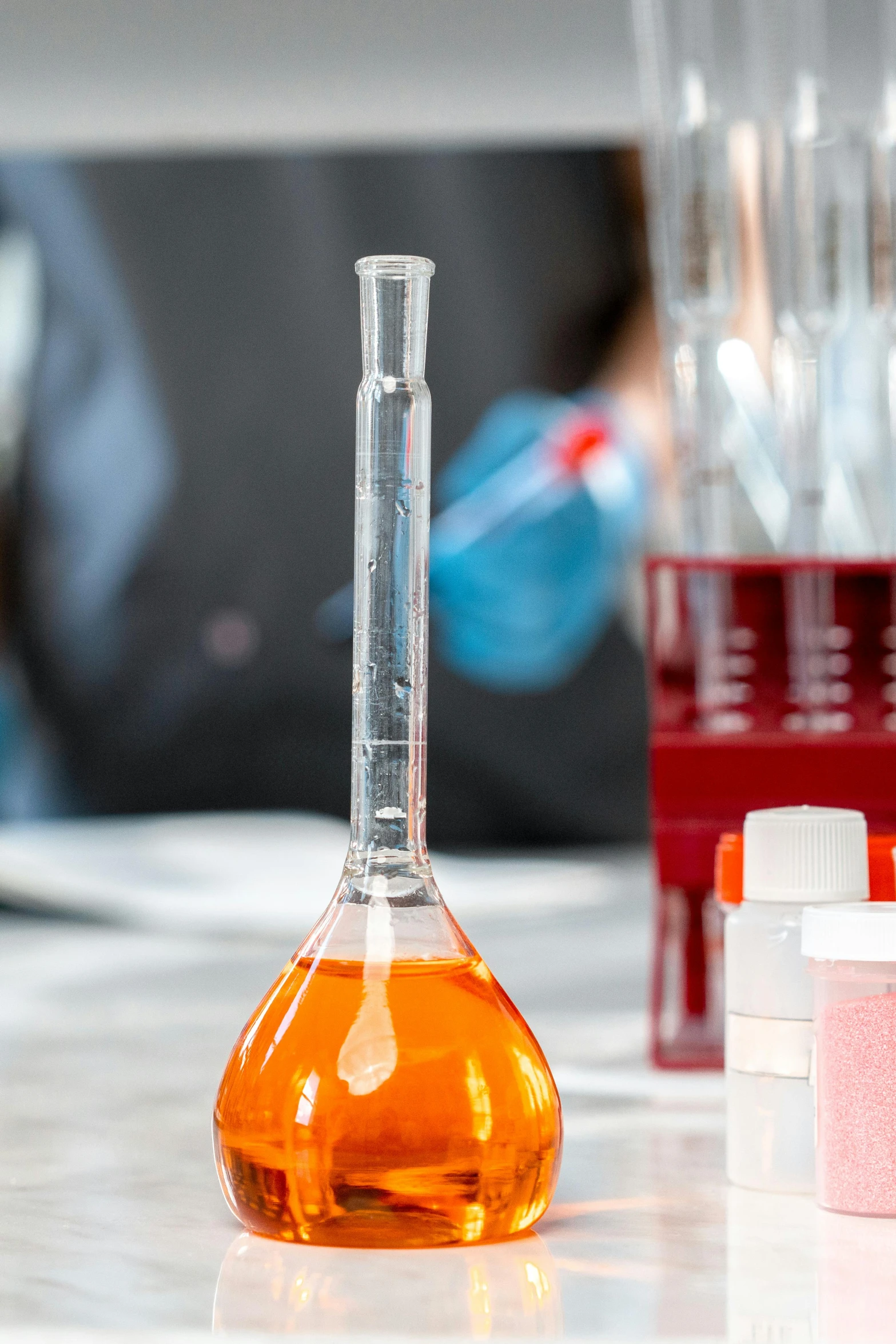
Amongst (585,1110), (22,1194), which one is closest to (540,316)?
(585,1110)

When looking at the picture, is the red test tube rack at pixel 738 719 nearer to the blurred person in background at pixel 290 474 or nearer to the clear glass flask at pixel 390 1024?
the clear glass flask at pixel 390 1024

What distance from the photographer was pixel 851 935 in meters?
0.47

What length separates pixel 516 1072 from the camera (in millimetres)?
447

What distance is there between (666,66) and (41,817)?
1.46m

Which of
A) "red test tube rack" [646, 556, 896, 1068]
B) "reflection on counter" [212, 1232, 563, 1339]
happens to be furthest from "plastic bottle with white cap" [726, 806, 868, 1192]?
"red test tube rack" [646, 556, 896, 1068]

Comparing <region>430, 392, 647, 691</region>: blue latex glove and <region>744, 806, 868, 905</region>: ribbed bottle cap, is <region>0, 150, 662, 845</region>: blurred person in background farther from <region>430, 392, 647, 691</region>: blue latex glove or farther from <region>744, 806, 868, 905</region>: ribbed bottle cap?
<region>744, 806, 868, 905</region>: ribbed bottle cap

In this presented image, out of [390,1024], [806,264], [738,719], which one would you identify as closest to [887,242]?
[806,264]

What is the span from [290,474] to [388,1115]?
1638 mm

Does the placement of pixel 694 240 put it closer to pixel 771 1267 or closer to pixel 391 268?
pixel 391 268

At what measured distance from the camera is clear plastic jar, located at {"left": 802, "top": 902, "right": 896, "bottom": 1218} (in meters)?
0.47

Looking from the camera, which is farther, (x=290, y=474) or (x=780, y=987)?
(x=290, y=474)

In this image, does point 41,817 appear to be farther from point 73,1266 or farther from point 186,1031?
point 73,1266

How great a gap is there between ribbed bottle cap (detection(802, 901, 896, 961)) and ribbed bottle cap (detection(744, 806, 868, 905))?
0.11 ft

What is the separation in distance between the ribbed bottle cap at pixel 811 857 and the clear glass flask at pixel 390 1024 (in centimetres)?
10
